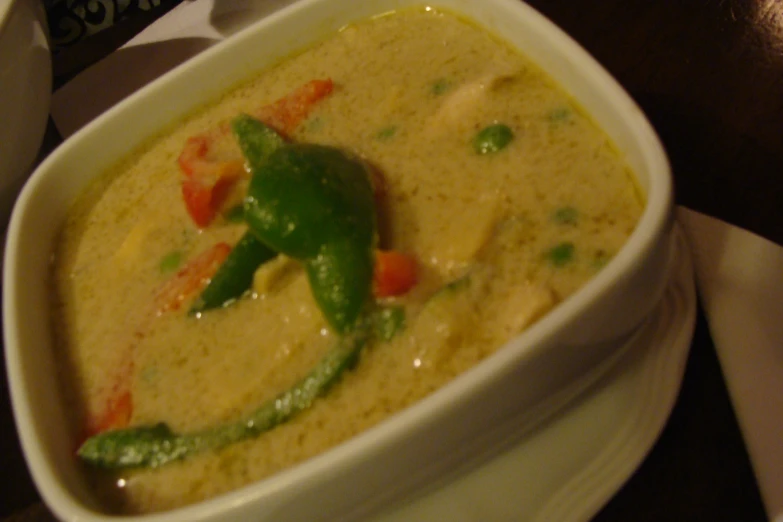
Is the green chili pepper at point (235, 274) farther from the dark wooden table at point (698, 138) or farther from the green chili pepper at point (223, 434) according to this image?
the dark wooden table at point (698, 138)

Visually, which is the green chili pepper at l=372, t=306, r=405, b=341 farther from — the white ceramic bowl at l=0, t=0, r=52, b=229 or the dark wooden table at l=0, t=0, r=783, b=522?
the white ceramic bowl at l=0, t=0, r=52, b=229

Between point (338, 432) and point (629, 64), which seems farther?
point (629, 64)

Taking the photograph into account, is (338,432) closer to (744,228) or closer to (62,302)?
(62,302)

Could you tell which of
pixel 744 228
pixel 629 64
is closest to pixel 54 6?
pixel 629 64

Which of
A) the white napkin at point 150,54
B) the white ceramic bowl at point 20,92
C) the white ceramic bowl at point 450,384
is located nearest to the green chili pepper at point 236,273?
the white ceramic bowl at point 450,384

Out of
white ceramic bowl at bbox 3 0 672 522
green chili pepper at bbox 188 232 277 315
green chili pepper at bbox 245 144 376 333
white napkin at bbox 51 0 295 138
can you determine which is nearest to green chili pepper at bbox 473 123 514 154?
white ceramic bowl at bbox 3 0 672 522

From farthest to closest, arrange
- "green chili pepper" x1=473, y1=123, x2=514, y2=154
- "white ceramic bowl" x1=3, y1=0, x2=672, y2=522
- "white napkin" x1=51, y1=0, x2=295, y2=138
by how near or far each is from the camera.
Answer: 1. "white napkin" x1=51, y1=0, x2=295, y2=138
2. "green chili pepper" x1=473, y1=123, x2=514, y2=154
3. "white ceramic bowl" x1=3, y1=0, x2=672, y2=522
